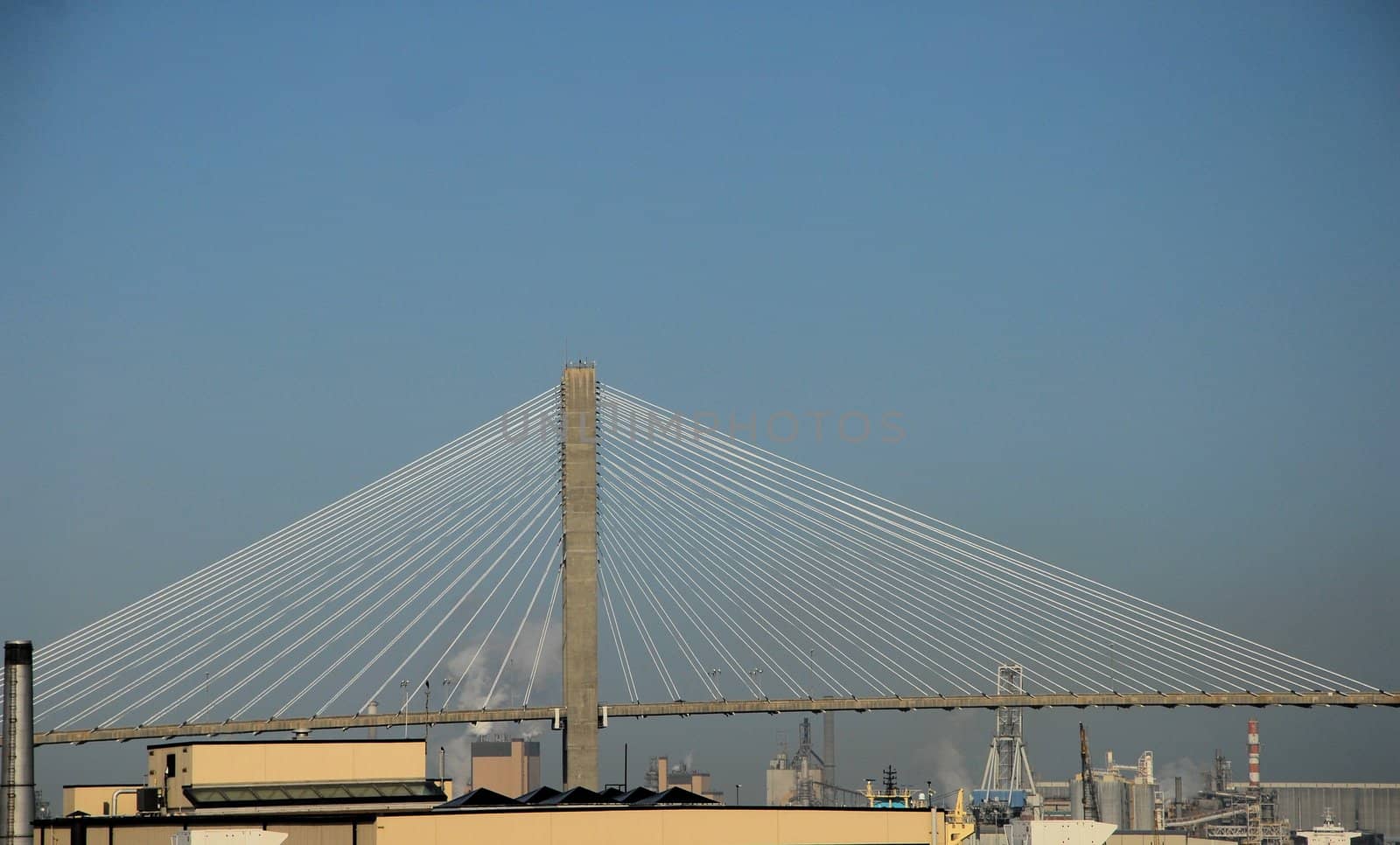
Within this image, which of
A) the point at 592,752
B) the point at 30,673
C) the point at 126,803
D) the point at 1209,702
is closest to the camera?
the point at 30,673

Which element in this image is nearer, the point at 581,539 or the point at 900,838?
the point at 900,838

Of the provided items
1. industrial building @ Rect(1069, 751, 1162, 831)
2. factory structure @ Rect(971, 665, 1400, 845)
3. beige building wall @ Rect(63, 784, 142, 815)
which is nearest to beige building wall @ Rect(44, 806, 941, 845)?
beige building wall @ Rect(63, 784, 142, 815)

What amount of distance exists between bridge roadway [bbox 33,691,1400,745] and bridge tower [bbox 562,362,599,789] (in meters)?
1.01

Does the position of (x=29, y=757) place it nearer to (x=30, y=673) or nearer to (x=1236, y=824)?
(x=30, y=673)

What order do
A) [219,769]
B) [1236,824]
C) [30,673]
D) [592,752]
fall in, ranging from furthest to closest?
[1236,824]
[592,752]
[219,769]
[30,673]

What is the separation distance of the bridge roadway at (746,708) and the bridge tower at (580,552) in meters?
1.01

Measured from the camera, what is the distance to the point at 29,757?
123 ft

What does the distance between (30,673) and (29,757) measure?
169cm

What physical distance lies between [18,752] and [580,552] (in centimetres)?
3733

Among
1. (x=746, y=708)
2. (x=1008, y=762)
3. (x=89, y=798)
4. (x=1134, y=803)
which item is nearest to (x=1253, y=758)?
(x=1134, y=803)

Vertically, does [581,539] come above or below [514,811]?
above

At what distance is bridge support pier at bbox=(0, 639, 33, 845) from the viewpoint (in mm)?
36250

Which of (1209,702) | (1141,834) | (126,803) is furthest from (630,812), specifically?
(1141,834)

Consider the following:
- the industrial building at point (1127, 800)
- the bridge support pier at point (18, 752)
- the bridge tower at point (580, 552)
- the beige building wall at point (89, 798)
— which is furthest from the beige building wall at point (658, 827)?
the industrial building at point (1127, 800)
